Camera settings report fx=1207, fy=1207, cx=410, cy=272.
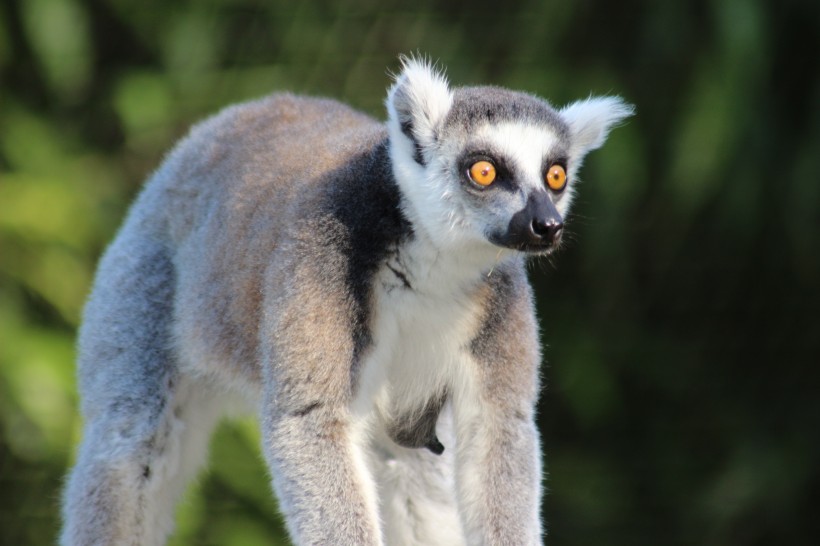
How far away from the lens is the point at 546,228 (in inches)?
90.5

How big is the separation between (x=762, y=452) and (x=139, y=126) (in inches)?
121

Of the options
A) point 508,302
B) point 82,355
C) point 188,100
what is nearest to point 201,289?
point 82,355

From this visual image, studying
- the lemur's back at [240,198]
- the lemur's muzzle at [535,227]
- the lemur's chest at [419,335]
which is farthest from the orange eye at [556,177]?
the lemur's back at [240,198]

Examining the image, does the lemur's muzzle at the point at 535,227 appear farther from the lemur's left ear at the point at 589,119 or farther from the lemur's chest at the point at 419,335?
the lemur's left ear at the point at 589,119

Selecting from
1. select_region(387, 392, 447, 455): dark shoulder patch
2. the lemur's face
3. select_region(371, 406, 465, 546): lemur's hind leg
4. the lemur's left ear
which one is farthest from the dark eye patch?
select_region(371, 406, 465, 546): lemur's hind leg

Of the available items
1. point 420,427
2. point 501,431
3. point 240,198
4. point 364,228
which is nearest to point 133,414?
point 240,198

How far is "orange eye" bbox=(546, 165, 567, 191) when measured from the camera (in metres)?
2.47

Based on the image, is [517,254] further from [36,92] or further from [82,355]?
[36,92]

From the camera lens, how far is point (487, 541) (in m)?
2.50

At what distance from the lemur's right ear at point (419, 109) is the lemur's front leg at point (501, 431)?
1.16 ft

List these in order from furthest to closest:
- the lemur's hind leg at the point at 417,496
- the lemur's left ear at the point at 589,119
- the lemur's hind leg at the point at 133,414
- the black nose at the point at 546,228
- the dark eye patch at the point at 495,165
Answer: the lemur's hind leg at the point at 417,496
the lemur's hind leg at the point at 133,414
the lemur's left ear at the point at 589,119
the dark eye patch at the point at 495,165
the black nose at the point at 546,228

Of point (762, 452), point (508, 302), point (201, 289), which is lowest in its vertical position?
point (508, 302)

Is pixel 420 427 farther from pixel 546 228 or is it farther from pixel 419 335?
pixel 546 228

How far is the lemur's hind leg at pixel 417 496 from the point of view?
118 inches
